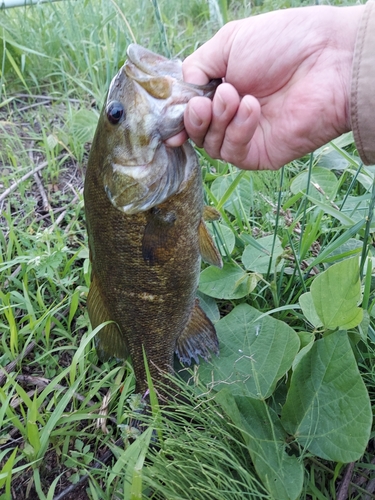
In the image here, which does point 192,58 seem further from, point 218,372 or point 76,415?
point 76,415

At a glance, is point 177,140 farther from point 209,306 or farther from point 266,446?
point 266,446

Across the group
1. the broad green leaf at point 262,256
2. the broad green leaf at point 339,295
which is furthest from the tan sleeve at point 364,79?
the broad green leaf at point 262,256

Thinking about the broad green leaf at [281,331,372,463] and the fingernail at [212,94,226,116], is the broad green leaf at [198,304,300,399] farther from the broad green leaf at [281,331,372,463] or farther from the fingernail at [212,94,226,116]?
the fingernail at [212,94,226,116]

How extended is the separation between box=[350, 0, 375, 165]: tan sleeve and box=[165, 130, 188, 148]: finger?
54cm

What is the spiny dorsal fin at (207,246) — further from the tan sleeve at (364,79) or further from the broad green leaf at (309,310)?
the tan sleeve at (364,79)

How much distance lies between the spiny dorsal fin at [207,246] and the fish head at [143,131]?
0.24 metres

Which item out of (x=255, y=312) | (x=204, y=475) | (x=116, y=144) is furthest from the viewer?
(x=255, y=312)

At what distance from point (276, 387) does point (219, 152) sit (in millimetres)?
899

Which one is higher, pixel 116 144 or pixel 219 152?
pixel 116 144

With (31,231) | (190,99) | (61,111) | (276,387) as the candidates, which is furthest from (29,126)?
(276,387)

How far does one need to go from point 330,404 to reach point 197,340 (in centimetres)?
57

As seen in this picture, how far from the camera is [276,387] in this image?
1.70 m

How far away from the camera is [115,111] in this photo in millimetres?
1468

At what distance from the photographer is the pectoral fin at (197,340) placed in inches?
70.3
